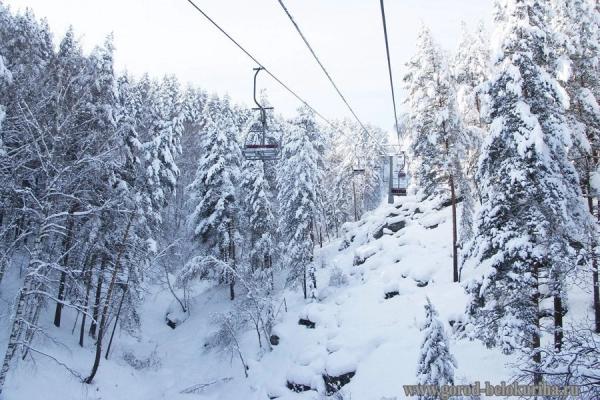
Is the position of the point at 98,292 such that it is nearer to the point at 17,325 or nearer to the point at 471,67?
the point at 17,325

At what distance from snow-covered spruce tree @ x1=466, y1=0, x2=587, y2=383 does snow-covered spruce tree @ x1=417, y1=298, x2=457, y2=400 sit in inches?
65.9

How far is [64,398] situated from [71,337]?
604cm

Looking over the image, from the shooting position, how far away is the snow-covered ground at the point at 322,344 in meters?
17.5

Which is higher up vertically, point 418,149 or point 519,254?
point 418,149

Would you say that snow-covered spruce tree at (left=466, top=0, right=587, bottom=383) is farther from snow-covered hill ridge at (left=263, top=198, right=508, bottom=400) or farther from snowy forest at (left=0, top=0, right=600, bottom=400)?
snow-covered hill ridge at (left=263, top=198, right=508, bottom=400)

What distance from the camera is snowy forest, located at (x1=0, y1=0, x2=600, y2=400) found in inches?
492

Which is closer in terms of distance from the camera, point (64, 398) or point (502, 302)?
point (502, 302)

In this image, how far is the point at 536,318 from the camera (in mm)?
11992

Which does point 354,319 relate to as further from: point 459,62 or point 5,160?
point 459,62

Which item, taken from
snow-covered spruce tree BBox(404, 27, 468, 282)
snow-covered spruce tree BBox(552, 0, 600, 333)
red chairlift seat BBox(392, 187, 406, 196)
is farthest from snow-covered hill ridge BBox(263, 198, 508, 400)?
snow-covered spruce tree BBox(552, 0, 600, 333)

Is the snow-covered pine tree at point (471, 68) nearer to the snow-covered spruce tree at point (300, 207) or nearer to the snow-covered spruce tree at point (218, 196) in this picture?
the snow-covered spruce tree at point (300, 207)

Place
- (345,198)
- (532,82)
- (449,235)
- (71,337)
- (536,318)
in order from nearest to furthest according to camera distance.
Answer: (536,318)
(532,82)
(71,337)
(449,235)
(345,198)

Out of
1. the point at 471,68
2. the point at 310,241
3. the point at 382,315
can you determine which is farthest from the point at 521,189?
the point at 471,68

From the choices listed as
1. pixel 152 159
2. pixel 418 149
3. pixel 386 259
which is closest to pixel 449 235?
pixel 386 259
